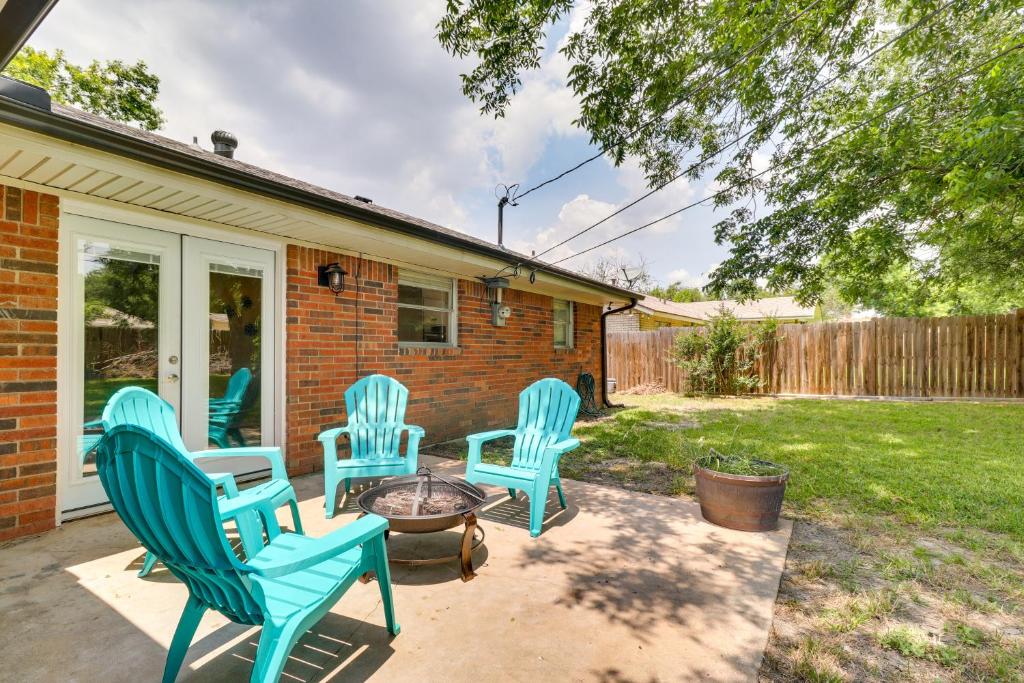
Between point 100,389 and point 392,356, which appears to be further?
point 392,356

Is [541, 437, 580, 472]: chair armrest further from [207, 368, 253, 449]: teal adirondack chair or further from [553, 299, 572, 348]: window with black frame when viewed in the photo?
[553, 299, 572, 348]: window with black frame

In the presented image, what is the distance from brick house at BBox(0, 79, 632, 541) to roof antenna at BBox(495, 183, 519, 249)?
234 cm

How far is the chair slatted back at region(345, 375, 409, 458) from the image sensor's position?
413 centimetres

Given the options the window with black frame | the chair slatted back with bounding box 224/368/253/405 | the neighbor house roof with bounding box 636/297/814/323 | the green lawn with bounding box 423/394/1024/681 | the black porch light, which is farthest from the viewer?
the neighbor house roof with bounding box 636/297/814/323

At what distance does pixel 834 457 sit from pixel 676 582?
4234mm

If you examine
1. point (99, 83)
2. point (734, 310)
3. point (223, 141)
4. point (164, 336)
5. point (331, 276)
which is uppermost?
point (99, 83)

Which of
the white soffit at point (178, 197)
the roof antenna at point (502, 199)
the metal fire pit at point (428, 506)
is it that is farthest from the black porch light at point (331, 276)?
the roof antenna at point (502, 199)

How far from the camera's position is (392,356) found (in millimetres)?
5875

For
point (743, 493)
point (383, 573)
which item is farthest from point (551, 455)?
point (383, 573)

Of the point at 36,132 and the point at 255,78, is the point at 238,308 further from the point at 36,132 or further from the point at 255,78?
the point at 255,78

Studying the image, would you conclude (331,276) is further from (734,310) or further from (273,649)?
(734,310)

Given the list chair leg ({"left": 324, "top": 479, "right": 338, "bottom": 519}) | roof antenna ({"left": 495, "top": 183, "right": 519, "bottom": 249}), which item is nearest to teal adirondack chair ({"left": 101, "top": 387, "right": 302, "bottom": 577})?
chair leg ({"left": 324, "top": 479, "right": 338, "bottom": 519})

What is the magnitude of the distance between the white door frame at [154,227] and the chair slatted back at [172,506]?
2.62 m

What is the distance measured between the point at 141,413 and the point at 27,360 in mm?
1104
